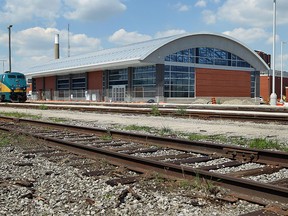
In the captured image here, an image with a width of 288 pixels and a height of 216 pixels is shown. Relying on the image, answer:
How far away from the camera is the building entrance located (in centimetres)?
5172

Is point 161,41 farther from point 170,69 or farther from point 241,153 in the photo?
point 241,153

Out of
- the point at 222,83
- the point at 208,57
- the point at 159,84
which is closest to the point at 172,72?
the point at 159,84

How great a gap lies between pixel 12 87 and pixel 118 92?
46.7 ft

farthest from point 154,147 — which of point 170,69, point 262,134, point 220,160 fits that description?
point 170,69

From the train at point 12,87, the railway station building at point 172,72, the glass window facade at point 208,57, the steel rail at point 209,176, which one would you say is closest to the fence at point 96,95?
the railway station building at point 172,72

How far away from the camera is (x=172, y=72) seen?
49375mm

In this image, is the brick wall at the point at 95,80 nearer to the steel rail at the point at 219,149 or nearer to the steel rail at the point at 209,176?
the steel rail at the point at 219,149

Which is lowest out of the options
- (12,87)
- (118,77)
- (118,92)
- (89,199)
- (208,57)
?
(89,199)

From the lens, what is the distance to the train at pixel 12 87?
4447cm

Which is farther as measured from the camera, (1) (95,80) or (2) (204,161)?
(1) (95,80)

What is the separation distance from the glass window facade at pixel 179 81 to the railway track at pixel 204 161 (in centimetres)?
3731

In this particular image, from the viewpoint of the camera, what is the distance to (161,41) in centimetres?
4881

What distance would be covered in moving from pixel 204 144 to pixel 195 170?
2903 mm

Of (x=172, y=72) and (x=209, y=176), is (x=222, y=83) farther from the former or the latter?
(x=209, y=176)
